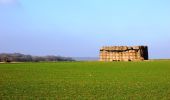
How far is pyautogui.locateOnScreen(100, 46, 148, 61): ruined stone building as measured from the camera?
257 feet

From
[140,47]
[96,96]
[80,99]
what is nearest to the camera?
[80,99]

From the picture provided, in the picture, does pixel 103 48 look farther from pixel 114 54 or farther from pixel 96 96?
pixel 96 96

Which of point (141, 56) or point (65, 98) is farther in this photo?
point (141, 56)

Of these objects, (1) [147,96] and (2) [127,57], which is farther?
(2) [127,57]

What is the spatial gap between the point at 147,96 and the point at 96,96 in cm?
188

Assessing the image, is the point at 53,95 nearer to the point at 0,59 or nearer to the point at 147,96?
the point at 147,96

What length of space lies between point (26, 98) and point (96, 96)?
260 cm

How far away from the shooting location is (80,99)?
16109 mm

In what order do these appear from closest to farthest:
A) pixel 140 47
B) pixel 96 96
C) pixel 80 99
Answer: pixel 80 99 → pixel 96 96 → pixel 140 47

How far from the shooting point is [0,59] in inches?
3150

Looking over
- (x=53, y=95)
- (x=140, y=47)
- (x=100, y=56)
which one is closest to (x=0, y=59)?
(x=100, y=56)

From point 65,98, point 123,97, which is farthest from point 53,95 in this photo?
point 123,97

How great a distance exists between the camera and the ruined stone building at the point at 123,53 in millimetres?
78188

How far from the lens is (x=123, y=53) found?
79688mm
